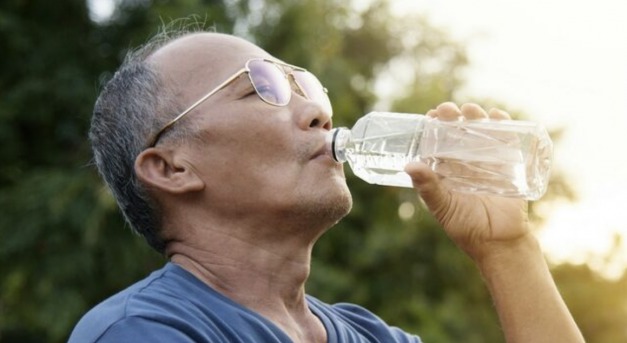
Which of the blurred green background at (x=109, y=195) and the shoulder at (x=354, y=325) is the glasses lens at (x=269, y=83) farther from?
the blurred green background at (x=109, y=195)

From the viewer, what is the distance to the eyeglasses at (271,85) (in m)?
2.46

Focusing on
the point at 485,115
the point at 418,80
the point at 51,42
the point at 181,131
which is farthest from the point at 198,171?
the point at 418,80

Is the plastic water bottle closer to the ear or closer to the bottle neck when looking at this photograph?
the bottle neck

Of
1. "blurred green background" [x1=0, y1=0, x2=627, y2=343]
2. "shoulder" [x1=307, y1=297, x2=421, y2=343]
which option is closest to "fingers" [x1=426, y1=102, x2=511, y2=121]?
"shoulder" [x1=307, y1=297, x2=421, y2=343]

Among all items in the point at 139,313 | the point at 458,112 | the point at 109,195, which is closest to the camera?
the point at 139,313

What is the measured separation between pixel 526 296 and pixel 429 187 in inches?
14.8

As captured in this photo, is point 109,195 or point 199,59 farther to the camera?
point 109,195

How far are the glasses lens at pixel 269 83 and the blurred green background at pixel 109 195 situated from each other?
7323mm

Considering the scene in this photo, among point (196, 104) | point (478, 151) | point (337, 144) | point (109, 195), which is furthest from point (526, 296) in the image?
point (109, 195)

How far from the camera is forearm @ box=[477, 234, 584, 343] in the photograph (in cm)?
247

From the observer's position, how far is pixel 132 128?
2.50 meters

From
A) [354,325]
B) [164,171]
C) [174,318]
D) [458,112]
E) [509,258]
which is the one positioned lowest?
[354,325]

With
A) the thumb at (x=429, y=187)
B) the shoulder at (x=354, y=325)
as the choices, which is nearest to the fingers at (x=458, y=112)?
the thumb at (x=429, y=187)

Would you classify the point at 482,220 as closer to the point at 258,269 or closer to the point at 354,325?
the point at 354,325
